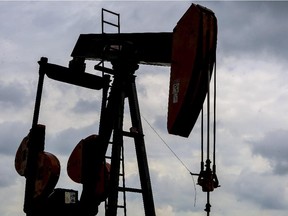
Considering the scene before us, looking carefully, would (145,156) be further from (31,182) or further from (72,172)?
(31,182)

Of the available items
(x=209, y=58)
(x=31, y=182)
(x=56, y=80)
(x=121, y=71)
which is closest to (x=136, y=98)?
(x=121, y=71)

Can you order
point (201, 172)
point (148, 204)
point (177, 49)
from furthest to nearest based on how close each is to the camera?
point (148, 204) → point (177, 49) → point (201, 172)

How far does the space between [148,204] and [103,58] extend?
299 centimetres

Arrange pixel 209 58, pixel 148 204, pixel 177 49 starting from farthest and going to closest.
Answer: pixel 148 204, pixel 177 49, pixel 209 58

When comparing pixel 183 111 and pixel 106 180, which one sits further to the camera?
pixel 106 180

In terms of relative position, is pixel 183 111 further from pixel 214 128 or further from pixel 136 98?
pixel 136 98

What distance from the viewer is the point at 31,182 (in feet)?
32.8

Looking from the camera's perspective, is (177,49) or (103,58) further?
(103,58)

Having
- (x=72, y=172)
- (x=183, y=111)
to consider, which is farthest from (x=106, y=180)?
(x=183, y=111)

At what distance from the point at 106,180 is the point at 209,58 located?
4052 millimetres

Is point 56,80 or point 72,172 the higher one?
point 56,80

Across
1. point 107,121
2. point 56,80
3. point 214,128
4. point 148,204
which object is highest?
point 56,80

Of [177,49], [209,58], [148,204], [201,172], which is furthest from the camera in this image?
[148,204]

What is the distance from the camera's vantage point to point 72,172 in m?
10.2
